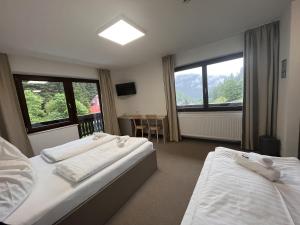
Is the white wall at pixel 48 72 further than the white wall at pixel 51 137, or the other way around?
the white wall at pixel 51 137

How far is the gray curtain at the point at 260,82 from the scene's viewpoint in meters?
2.41

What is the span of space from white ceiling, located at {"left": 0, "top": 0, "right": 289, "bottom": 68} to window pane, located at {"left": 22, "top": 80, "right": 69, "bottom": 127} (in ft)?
2.31

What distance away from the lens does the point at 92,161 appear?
171cm

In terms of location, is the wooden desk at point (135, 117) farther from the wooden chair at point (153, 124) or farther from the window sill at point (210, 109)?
the window sill at point (210, 109)

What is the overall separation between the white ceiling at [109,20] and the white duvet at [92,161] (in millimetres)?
1810

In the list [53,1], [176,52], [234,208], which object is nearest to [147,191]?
[234,208]

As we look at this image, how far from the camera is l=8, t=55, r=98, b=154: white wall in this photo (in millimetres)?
2785

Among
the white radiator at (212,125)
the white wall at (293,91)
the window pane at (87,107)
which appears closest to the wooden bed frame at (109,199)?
the white radiator at (212,125)

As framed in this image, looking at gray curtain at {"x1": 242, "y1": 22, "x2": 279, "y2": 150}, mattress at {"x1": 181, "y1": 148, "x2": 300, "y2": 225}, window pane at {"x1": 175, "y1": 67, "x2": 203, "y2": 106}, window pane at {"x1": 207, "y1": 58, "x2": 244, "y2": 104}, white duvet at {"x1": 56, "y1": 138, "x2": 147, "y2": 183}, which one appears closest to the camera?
mattress at {"x1": 181, "y1": 148, "x2": 300, "y2": 225}

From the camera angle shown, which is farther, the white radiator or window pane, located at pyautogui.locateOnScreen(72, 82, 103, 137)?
window pane, located at pyautogui.locateOnScreen(72, 82, 103, 137)

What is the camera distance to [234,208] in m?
0.79

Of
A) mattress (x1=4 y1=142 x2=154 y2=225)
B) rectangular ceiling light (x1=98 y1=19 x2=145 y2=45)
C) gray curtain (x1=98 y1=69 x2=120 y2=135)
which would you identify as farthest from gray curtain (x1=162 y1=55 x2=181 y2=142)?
mattress (x1=4 y1=142 x2=154 y2=225)

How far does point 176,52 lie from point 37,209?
3.78 meters

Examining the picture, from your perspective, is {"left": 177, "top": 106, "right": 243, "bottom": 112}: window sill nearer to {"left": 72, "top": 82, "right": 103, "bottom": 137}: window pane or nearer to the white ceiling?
the white ceiling
